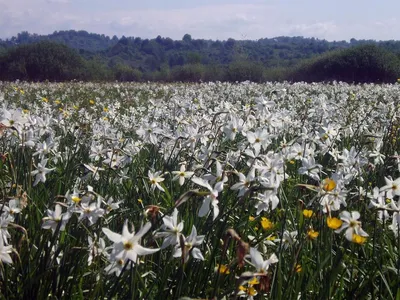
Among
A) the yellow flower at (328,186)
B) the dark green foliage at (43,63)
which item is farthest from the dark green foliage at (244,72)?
the yellow flower at (328,186)

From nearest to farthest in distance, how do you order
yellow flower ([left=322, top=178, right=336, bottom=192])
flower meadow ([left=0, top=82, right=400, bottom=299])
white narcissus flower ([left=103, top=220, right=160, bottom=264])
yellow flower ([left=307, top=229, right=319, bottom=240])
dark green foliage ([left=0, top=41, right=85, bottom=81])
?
1. white narcissus flower ([left=103, top=220, right=160, bottom=264])
2. flower meadow ([left=0, top=82, right=400, bottom=299])
3. yellow flower ([left=322, top=178, right=336, bottom=192])
4. yellow flower ([left=307, top=229, right=319, bottom=240])
5. dark green foliage ([left=0, top=41, right=85, bottom=81])

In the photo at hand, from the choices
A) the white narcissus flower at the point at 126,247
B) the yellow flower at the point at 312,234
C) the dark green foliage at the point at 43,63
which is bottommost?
the yellow flower at the point at 312,234

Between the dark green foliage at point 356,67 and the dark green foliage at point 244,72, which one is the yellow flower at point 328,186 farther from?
the dark green foliage at point 356,67

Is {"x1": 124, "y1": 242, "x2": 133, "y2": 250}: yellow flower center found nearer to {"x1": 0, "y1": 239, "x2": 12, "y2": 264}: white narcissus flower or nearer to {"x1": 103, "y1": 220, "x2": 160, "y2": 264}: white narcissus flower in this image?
{"x1": 103, "y1": 220, "x2": 160, "y2": 264}: white narcissus flower

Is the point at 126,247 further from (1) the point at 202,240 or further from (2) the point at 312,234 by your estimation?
(2) the point at 312,234

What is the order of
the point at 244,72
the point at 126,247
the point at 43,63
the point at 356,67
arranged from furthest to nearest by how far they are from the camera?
the point at 43,63 < the point at 356,67 < the point at 244,72 < the point at 126,247

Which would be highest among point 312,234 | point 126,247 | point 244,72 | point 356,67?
point 356,67

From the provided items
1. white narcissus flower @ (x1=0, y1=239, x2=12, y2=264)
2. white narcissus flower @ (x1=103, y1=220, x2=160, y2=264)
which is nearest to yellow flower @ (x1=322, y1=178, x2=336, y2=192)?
white narcissus flower @ (x1=103, y1=220, x2=160, y2=264)

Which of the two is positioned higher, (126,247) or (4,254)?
(126,247)

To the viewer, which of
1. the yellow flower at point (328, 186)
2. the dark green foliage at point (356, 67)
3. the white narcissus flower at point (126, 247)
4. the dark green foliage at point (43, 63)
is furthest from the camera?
the dark green foliage at point (43, 63)

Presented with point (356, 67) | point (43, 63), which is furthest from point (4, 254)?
point (43, 63)

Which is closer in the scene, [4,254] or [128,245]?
[128,245]

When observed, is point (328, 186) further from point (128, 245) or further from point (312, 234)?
point (128, 245)

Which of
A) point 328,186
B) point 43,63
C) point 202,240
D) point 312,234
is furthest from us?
point 43,63
